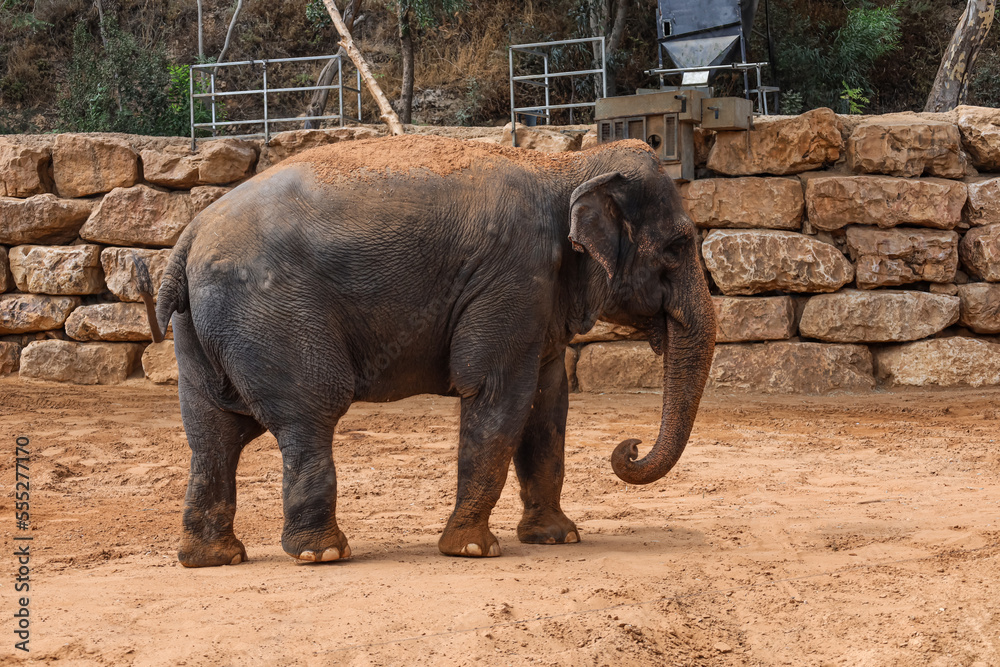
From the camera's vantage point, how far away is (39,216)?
40.3 feet

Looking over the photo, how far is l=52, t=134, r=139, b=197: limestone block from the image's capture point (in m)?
12.1

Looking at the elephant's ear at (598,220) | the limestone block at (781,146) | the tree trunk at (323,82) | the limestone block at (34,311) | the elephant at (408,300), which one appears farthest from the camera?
the tree trunk at (323,82)

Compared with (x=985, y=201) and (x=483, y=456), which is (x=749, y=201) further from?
(x=483, y=456)

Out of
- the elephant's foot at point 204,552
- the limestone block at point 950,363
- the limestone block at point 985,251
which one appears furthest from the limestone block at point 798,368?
the elephant's foot at point 204,552

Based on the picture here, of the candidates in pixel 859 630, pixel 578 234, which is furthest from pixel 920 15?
pixel 859 630

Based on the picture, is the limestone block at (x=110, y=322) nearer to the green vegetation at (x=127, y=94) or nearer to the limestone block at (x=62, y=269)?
the limestone block at (x=62, y=269)

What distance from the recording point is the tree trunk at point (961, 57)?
13391 mm

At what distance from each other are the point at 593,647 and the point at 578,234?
1.99 metres

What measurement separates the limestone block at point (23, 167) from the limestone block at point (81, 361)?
185 centimetres

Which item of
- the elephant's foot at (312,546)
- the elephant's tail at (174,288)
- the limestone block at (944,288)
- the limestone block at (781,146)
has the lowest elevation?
the elephant's foot at (312,546)

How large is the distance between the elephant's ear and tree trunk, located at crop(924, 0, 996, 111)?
1009 cm

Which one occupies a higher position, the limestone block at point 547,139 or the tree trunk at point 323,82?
the tree trunk at point 323,82

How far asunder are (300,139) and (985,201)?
24.8 ft

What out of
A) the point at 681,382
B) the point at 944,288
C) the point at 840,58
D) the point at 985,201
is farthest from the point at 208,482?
the point at 840,58
